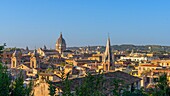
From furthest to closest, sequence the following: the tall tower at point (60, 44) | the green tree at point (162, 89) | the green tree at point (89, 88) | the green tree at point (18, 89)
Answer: the tall tower at point (60, 44), the green tree at point (162, 89), the green tree at point (89, 88), the green tree at point (18, 89)

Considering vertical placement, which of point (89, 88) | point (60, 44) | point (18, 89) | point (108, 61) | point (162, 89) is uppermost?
point (60, 44)

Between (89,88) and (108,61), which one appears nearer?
(89,88)

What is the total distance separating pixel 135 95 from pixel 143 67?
163 feet

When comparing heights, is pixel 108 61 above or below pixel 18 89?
below

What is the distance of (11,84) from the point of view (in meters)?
10.8

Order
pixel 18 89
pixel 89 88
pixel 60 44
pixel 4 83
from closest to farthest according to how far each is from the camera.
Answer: pixel 4 83 < pixel 18 89 < pixel 89 88 < pixel 60 44

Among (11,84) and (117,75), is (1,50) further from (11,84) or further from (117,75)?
(117,75)

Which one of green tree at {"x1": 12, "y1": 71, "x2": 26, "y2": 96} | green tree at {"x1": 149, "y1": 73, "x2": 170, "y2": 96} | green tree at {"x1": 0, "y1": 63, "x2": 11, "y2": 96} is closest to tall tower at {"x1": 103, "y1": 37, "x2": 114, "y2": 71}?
green tree at {"x1": 149, "y1": 73, "x2": 170, "y2": 96}

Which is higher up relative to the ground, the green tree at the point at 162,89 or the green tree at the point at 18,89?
the green tree at the point at 18,89

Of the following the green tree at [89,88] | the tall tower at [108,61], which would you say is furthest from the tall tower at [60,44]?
the green tree at [89,88]

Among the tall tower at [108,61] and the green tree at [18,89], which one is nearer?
the green tree at [18,89]

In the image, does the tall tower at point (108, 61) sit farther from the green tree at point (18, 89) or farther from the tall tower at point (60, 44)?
the tall tower at point (60, 44)

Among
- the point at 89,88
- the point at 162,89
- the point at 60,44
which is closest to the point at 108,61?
the point at 162,89

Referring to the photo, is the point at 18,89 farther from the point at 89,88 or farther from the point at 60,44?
the point at 60,44
